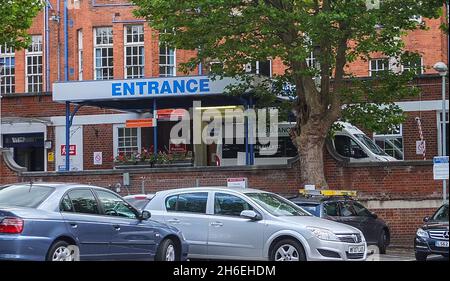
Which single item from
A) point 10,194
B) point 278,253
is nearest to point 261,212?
point 278,253

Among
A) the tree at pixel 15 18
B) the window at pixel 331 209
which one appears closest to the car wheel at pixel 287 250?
the window at pixel 331 209

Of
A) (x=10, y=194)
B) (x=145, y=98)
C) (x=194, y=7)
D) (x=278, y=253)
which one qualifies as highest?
(x=194, y=7)

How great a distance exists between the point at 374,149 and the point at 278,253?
13599 mm

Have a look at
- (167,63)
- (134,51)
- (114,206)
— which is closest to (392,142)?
(167,63)

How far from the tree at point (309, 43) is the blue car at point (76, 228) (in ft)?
26.7

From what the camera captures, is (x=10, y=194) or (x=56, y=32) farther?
(x=56, y=32)

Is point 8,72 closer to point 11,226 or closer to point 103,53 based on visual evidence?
point 103,53

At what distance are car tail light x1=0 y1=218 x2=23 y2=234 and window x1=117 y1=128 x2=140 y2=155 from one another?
2285 centimetres

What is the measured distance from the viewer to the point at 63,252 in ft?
36.4

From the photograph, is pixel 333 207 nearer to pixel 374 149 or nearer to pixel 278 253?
pixel 278 253

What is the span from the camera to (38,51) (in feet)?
118

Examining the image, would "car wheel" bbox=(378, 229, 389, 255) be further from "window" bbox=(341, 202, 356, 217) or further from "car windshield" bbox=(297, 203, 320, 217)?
"car windshield" bbox=(297, 203, 320, 217)

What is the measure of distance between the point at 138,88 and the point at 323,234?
14.0 metres

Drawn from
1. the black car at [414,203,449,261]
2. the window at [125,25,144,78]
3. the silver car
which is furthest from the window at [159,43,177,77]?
the silver car
